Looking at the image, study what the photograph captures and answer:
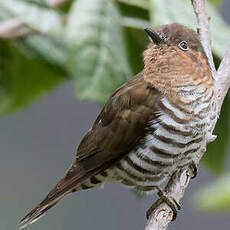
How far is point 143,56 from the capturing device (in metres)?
3.66

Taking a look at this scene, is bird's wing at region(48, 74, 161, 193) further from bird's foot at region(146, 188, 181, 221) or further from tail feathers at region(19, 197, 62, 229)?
bird's foot at region(146, 188, 181, 221)

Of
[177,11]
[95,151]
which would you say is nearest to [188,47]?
[177,11]

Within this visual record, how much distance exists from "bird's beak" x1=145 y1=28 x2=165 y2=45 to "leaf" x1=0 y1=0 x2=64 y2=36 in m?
0.36

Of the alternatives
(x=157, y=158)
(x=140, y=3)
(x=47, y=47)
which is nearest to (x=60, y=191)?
(x=157, y=158)

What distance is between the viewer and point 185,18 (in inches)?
133

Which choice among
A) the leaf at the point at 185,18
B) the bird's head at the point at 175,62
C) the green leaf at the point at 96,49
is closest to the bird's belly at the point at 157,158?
the bird's head at the point at 175,62

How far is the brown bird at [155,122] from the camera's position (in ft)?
11.7

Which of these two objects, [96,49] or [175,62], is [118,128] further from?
[96,49]

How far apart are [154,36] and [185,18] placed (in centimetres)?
21

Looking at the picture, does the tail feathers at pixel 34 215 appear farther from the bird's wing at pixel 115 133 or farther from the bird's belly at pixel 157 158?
the bird's belly at pixel 157 158

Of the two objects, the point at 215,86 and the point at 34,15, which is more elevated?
the point at 34,15

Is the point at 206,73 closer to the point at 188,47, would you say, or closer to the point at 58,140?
the point at 188,47

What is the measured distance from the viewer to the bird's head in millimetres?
3645

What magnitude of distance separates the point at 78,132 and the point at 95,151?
507cm
